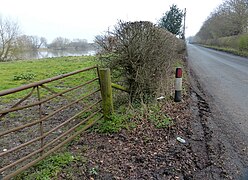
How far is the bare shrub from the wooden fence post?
1045 millimetres

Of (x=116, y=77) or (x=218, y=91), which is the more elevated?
(x=116, y=77)

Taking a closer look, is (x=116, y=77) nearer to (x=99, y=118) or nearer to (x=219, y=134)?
(x=99, y=118)

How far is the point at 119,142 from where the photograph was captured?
3.42m

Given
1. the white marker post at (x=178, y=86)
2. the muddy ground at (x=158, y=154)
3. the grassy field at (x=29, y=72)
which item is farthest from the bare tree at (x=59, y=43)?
the muddy ground at (x=158, y=154)

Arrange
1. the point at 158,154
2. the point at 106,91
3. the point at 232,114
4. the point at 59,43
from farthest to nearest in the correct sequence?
the point at 59,43 < the point at 232,114 < the point at 106,91 < the point at 158,154

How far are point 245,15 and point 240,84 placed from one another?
26.4m

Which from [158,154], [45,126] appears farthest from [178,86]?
[45,126]

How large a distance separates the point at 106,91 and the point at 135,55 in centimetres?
126

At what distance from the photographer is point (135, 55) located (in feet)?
15.1

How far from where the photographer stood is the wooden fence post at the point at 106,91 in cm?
375

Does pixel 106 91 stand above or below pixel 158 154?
above

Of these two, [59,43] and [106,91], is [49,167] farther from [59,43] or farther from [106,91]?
[59,43]

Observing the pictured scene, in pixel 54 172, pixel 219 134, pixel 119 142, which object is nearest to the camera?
pixel 54 172

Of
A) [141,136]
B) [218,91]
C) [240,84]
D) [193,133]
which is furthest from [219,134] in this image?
[240,84]
